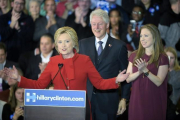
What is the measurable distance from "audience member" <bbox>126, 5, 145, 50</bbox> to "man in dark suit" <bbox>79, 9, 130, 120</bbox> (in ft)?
7.24

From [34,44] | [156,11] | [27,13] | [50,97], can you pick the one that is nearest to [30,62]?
[34,44]

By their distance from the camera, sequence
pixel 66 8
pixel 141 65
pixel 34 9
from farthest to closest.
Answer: pixel 66 8 < pixel 34 9 < pixel 141 65

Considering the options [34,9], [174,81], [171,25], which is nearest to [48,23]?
[34,9]

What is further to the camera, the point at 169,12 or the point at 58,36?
the point at 169,12

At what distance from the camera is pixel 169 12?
618 cm

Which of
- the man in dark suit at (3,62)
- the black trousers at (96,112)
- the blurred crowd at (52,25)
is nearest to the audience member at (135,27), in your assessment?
the blurred crowd at (52,25)

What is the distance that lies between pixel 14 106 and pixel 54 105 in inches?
102

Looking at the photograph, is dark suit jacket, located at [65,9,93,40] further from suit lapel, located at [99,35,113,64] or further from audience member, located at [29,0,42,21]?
suit lapel, located at [99,35,113,64]

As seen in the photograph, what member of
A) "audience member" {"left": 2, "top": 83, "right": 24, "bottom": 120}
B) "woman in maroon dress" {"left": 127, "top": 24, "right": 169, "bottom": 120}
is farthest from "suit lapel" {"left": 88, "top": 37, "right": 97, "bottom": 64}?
"audience member" {"left": 2, "top": 83, "right": 24, "bottom": 120}

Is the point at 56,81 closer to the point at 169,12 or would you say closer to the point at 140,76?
the point at 140,76

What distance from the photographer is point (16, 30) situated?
21.1 ft

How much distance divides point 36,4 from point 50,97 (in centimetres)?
420

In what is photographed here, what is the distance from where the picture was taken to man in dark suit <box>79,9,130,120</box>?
12.6ft

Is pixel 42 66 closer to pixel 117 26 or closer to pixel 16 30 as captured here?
pixel 16 30
